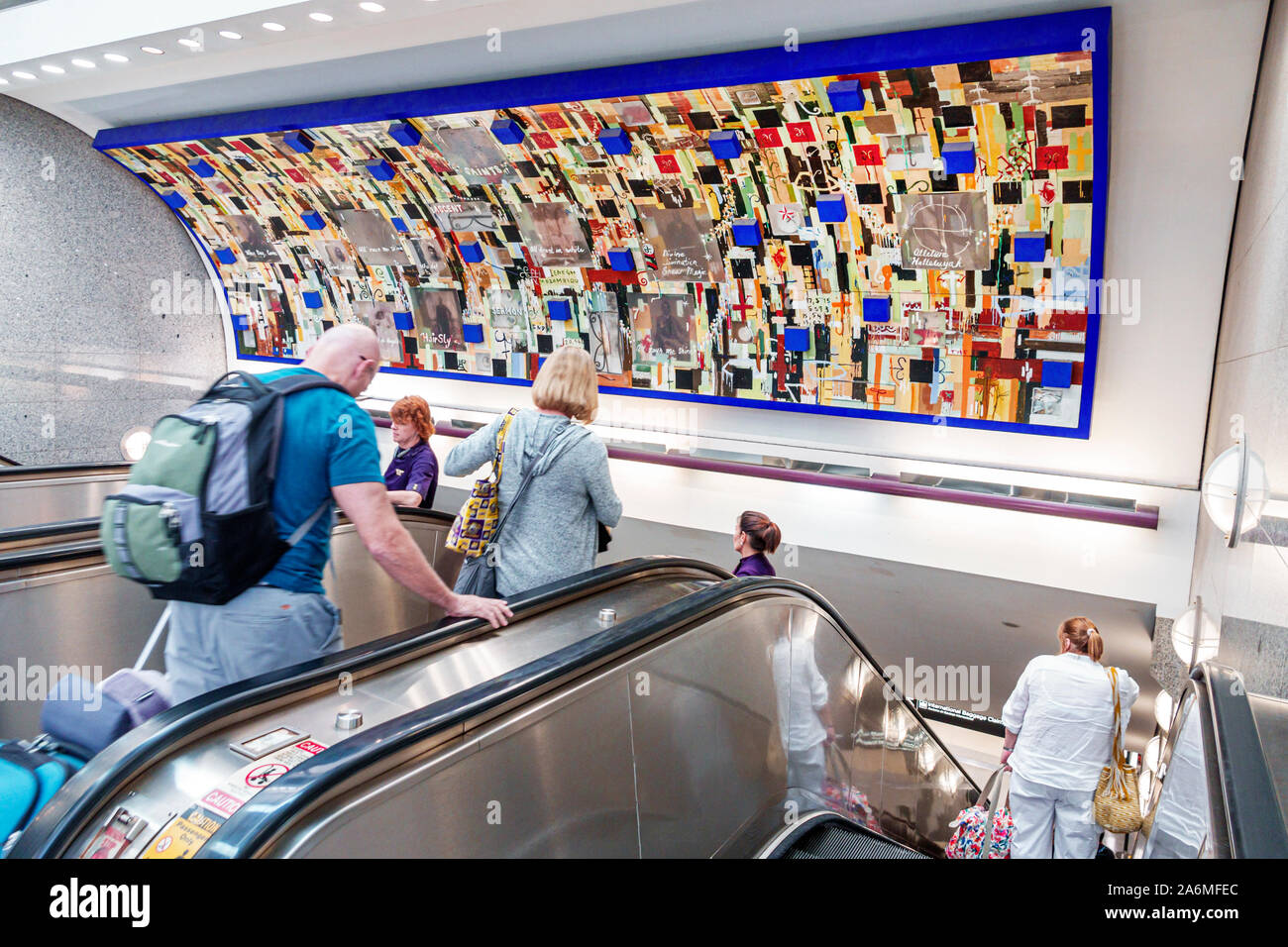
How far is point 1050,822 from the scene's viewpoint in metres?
3.92

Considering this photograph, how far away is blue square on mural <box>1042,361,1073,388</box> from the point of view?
4.82 meters

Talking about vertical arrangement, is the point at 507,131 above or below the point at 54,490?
above

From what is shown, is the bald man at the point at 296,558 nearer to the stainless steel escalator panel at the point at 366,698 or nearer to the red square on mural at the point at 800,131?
the stainless steel escalator panel at the point at 366,698

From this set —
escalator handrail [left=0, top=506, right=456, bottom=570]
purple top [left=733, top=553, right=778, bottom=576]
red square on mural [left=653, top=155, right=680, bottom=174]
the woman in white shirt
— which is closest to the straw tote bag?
the woman in white shirt

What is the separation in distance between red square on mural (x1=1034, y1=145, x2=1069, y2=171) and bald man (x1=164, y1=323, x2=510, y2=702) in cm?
385

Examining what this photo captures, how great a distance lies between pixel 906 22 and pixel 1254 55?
1.52 meters

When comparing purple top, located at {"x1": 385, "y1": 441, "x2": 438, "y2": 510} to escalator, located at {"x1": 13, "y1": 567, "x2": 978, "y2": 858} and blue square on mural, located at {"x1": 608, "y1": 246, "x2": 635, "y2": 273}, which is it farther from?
blue square on mural, located at {"x1": 608, "y1": 246, "x2": 635, "y2": 273}

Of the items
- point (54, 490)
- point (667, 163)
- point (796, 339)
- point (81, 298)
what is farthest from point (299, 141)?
point (796, 339)

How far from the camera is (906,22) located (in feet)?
13.4

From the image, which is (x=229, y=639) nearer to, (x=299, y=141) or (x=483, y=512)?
(x=483, y=512)

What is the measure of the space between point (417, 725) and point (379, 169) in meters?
5.95

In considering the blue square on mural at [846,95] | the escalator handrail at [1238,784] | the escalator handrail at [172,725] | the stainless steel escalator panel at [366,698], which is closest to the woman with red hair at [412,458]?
the stainless steel escalator panel at [366,698]
